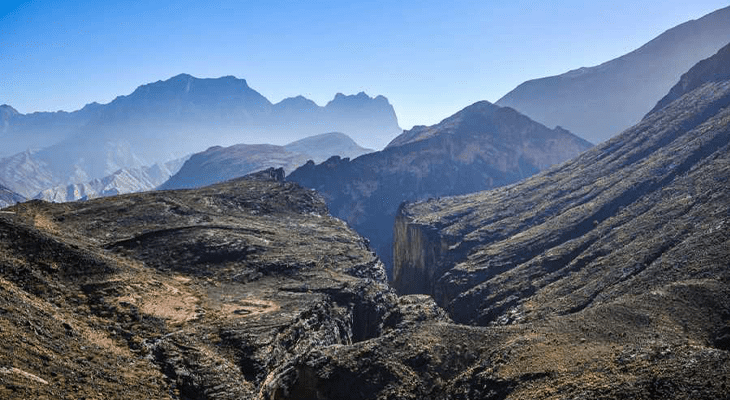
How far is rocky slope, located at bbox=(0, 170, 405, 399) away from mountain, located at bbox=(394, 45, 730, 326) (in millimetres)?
18709

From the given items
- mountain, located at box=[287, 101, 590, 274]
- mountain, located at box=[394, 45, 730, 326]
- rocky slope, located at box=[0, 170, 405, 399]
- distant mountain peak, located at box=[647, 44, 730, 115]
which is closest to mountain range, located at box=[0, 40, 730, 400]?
rocky slope, located at box=[0, 170, 405, 399]

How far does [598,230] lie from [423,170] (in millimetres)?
120763

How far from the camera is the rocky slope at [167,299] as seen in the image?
27.5 meters

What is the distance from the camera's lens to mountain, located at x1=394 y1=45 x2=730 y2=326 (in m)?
48.6

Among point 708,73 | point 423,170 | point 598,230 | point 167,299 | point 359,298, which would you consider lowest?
point 598,230

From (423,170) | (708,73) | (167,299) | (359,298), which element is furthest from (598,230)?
(423,170)

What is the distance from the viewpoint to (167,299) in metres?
40.5

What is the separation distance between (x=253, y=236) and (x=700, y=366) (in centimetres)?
4613

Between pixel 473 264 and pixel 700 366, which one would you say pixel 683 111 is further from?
pixel 700 366

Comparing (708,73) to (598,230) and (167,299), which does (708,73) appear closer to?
(598,230)

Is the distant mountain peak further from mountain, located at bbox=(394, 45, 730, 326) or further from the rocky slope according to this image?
the rocky slope

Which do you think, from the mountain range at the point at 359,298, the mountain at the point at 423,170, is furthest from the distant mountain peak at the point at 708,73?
the mountain at the point at 423,170

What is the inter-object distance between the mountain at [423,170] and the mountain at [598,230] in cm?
5527

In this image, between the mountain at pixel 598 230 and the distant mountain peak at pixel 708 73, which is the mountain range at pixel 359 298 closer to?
the mountain at pixel 598 230
